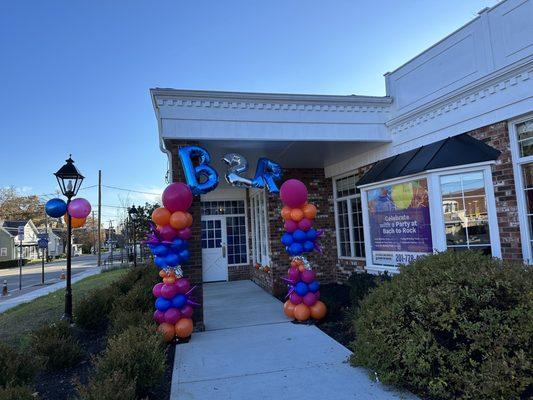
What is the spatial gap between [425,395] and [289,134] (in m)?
5.17

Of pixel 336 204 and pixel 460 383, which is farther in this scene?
pixel 336 204

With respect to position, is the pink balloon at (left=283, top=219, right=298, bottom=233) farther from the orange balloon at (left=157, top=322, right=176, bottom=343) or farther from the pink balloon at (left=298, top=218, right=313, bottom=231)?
the orange balloon at (left=157, top=322, right=176, bottom=343)

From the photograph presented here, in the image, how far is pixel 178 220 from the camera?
237 inches

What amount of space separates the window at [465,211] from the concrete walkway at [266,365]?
8.83 ft

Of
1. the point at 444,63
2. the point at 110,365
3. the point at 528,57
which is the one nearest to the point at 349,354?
the point at 110,365

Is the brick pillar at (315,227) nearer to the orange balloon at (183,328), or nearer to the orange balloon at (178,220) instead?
the orange balloon at (183,328)

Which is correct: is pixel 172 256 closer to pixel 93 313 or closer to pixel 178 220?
pixel 178 220

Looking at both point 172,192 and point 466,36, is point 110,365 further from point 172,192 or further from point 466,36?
point 466,36

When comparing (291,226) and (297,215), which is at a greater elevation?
(297,215)

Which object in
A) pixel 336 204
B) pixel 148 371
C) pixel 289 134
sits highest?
pixel 289 134

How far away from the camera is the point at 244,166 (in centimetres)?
725

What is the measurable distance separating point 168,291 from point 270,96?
13.6ft

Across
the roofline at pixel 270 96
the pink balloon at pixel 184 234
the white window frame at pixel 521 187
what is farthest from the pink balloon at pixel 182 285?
the white window frame at pixel 521 187

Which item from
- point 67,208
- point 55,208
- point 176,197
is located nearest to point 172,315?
point 176,197
